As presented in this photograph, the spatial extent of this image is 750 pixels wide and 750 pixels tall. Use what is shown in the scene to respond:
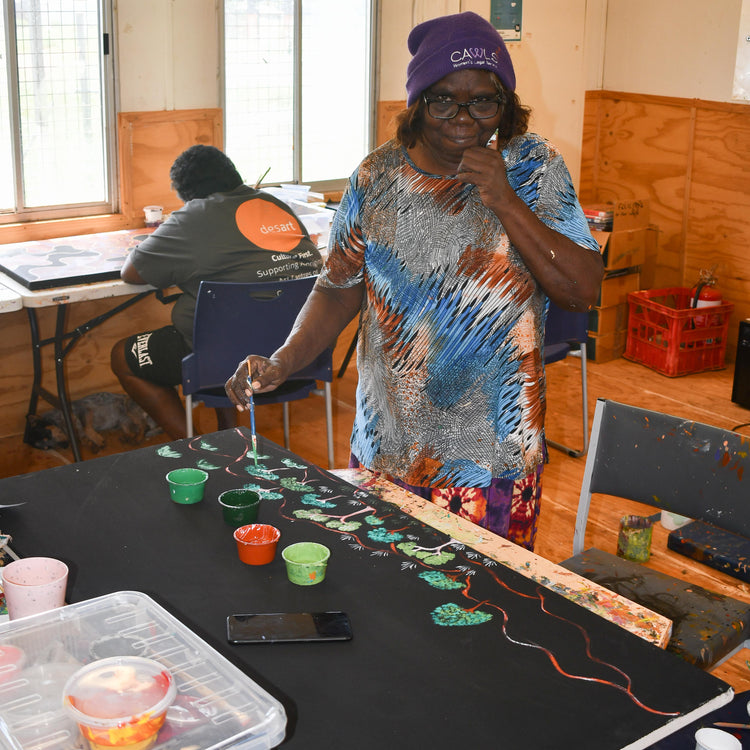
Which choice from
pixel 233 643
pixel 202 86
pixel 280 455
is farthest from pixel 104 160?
pixel 233 643

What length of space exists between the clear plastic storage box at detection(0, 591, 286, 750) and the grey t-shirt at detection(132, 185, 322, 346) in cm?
198

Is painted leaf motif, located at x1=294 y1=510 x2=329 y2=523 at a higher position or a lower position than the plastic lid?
lower

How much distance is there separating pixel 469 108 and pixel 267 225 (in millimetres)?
1659

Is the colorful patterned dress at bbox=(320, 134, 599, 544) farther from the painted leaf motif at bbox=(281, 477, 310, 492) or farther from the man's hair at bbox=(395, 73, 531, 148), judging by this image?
the painted leaf motif at bbox=(281, 477, 310, 492)

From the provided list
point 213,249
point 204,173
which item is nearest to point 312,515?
point 213,249

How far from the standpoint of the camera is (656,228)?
16.8ft

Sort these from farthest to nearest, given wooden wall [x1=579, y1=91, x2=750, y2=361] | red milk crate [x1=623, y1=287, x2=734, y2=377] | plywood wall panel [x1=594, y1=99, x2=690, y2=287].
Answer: plywood wall panel [x1=594, y1=99, x2=690, y2=287]
wooden wall [x1=579, y1=91, x2=750, y2=361]
red milk crate [x1=623, y1=287, x2=734, y2=377]

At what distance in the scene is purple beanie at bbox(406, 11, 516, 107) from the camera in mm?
1628

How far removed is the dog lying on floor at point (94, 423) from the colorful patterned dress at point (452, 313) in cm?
225

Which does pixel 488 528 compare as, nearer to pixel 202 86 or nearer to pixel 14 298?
pixel 14 298

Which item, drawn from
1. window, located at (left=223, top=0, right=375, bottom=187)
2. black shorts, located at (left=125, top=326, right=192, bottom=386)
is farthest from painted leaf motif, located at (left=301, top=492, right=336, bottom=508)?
window, located at (left=223, top=0, right=375, bottom=187)

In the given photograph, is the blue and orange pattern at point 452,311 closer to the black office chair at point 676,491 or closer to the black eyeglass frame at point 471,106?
the black eyeglass frame at point 471,106

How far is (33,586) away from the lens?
4.15 feet

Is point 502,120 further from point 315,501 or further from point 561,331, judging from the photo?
point 561,331
